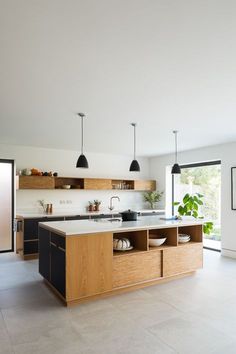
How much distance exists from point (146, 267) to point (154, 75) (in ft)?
8.61

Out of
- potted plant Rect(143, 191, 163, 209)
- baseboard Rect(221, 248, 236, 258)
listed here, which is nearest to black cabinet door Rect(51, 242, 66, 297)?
baseboard Rect(221, 248, 236, 258)

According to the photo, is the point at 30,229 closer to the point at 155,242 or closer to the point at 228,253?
the point at 155,242

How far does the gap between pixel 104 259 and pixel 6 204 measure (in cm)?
359

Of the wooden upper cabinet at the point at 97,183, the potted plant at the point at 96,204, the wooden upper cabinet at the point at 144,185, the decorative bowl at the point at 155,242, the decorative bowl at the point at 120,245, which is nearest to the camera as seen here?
the decorative bowl at the point at 120,245

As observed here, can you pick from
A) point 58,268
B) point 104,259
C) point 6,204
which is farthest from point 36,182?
point 104,259

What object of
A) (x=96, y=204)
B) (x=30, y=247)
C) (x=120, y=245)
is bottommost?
(x=30, y=247)

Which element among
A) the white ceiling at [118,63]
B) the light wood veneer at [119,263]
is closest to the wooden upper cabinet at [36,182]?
the white ceiling at [118,63]

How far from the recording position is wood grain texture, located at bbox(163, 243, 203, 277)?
4.03m

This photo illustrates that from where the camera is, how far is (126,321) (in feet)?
9.17

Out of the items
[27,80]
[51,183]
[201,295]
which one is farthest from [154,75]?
[51,183]

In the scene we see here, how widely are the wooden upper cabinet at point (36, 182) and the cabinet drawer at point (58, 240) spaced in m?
2.77

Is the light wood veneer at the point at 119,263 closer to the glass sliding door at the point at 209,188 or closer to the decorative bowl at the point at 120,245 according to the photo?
the decorative bowl at the point at 120,245

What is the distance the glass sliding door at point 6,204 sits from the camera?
5977 millimetres

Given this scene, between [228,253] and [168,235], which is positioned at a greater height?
[168,235]
